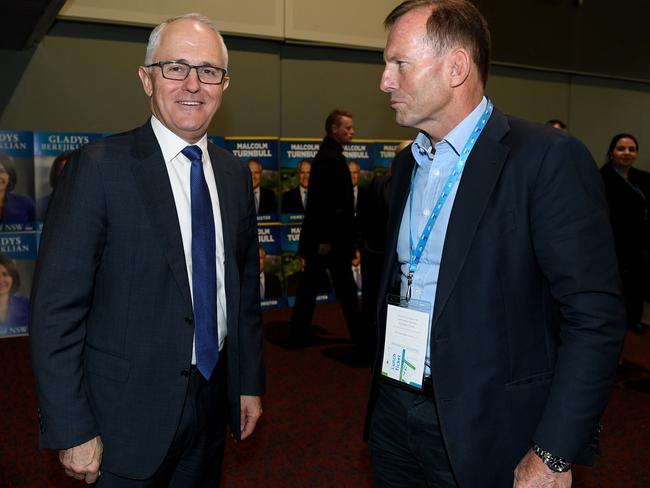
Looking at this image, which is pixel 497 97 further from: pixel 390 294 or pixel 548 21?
pixel 390 294

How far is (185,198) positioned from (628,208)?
A: 3921mm

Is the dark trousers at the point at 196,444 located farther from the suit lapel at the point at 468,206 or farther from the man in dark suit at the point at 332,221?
the man in dark suit at the point at 332,221

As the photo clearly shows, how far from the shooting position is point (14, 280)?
5.45 metres

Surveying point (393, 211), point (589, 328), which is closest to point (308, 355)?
point (393, 211)

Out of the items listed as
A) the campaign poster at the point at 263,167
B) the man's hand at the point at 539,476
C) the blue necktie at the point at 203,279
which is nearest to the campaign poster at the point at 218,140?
the campaign poster at the point at 263,167

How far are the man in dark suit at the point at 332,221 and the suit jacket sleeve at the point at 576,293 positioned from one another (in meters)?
3.70

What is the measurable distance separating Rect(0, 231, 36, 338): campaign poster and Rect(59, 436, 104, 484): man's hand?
14.6 ft

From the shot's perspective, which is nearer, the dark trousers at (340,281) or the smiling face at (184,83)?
the smiling face at (184,83)

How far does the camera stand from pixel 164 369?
158cm

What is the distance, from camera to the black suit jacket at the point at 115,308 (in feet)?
4.75

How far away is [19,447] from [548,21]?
8.17 m

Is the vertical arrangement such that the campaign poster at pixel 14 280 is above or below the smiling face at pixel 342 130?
below

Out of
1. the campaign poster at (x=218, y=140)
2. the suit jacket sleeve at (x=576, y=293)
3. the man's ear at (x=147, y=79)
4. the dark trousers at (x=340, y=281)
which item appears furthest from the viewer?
the campaign poster at (x=218, y=140)

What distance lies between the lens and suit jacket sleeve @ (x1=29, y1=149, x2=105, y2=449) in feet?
4.72
